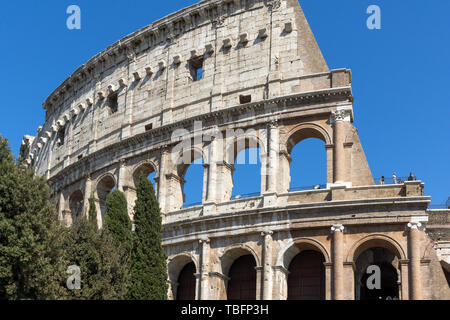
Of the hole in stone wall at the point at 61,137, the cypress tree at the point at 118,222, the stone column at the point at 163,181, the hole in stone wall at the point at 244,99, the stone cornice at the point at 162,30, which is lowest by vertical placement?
the cypress tree at the point at 118,222

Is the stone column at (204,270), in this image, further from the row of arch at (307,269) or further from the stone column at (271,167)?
the stone column at (271,167)

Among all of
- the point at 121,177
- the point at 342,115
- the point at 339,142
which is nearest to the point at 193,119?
the point at 121,177

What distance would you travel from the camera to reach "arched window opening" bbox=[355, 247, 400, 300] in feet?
102

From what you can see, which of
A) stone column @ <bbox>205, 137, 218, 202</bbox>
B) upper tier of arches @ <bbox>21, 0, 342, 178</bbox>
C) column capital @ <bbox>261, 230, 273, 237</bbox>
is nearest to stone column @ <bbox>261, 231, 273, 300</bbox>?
column capital @ <bbox>261, 230, 273, 237</bbox>

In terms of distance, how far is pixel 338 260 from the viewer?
2959cm

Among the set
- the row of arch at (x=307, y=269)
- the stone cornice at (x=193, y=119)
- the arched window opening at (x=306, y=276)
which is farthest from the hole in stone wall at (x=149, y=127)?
the arched window opening at (x=306, y=276)

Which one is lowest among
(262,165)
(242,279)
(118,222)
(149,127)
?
(242,279)

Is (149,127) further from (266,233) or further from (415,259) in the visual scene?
(415,259)

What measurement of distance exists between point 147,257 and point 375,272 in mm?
10109

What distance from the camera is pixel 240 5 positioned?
3688 cm

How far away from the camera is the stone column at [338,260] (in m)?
29.1
